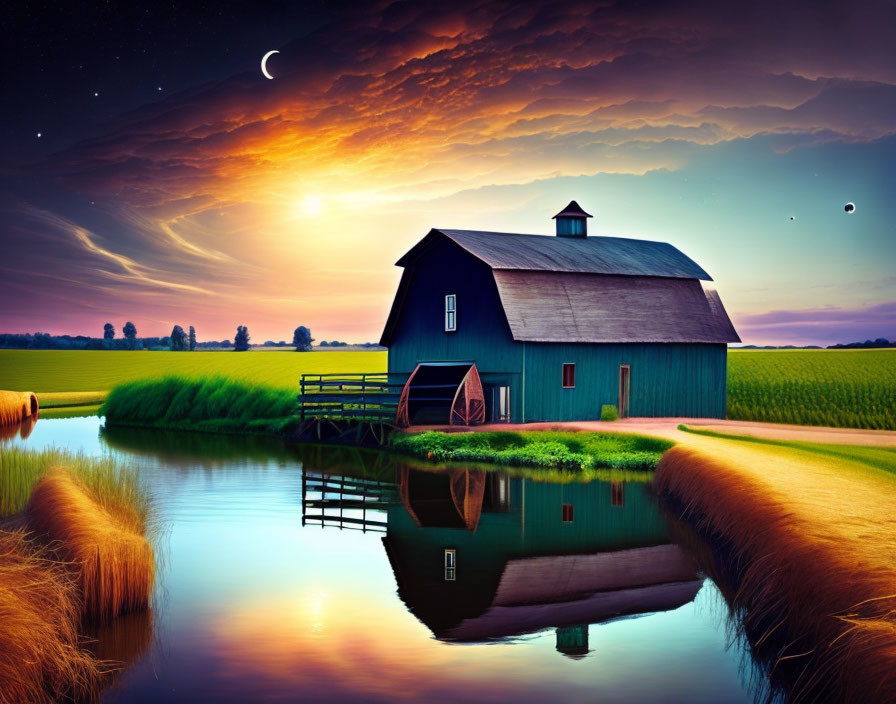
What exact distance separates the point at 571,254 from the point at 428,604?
27.5 m

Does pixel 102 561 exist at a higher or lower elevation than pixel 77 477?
lower

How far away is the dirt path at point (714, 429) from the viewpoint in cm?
2784

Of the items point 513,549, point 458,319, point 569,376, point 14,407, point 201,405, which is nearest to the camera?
point 513,549

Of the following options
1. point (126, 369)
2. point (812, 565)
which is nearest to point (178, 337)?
point (126, 369)

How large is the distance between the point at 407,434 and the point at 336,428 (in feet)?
16.3

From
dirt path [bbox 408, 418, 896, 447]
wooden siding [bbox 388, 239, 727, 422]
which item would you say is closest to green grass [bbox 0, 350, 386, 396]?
wooden siding [bbox 388, 239, 727, 422]

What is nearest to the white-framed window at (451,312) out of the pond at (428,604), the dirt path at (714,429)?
the dirt path at (714,429)

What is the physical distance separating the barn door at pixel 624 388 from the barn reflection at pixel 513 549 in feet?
40.5

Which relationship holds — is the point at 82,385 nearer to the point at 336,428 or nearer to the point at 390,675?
the point at 336,428

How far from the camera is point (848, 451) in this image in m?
23.6

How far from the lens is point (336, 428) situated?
38.0m

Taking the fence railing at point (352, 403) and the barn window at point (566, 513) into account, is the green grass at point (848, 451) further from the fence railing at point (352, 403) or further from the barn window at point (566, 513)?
the fence railing at point (352, 403)

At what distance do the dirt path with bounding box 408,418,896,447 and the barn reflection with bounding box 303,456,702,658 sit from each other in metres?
5.97

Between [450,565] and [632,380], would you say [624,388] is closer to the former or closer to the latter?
[632,380]
